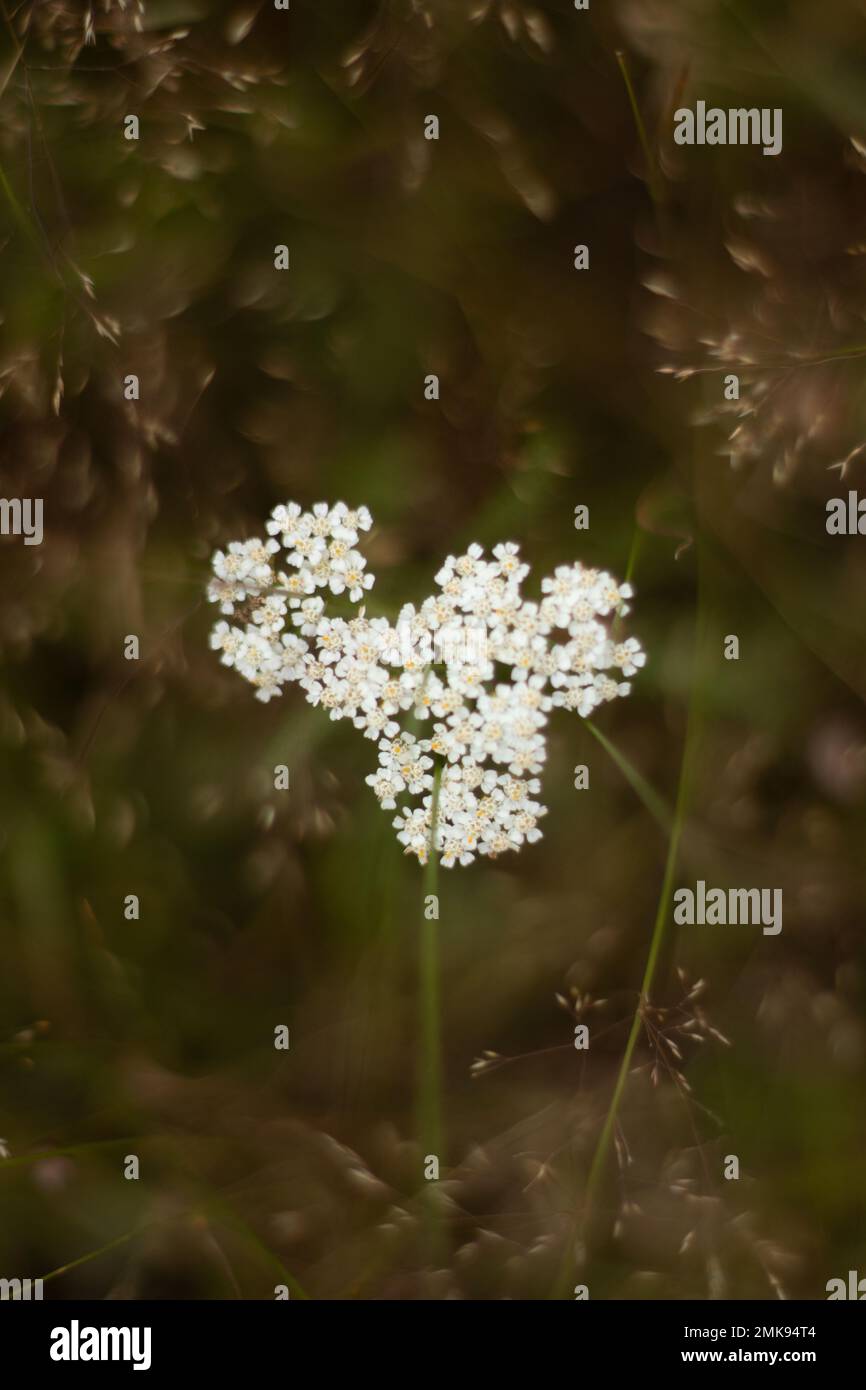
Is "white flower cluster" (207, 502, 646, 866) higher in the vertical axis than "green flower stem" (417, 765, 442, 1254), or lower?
higher

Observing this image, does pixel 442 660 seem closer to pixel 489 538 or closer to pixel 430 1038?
pixel 489 538

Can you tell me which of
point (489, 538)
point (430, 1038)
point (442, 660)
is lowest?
point (430, 1038)

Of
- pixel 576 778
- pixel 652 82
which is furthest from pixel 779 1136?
pixel 652 82

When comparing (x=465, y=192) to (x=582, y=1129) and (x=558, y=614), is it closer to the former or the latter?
(x=558, y=614)

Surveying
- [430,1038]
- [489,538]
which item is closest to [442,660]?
[489,538]
